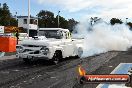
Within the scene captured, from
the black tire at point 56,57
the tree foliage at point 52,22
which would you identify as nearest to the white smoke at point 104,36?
the black tire at point 56,57

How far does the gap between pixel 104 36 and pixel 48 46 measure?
46.3ft

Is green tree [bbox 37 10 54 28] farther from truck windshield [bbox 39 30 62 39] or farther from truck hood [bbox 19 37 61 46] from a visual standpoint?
truck hood [bbox 19 37 61 46]

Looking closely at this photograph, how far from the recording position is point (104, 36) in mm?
29578

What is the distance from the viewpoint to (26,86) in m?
10.4

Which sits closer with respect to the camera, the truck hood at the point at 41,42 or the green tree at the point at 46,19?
the truck hood at the point at 41,42

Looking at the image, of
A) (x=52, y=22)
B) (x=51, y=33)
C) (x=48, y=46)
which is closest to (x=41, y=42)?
(x=48, y=46)

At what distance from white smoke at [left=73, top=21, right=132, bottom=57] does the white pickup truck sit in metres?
7.36

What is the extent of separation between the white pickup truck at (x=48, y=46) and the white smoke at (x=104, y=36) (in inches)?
290

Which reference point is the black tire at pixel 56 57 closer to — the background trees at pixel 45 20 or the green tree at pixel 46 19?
the background trees at pixel 45 20

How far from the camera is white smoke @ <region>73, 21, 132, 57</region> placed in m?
27.5

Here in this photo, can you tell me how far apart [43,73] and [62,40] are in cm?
447

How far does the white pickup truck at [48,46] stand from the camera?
636 inches

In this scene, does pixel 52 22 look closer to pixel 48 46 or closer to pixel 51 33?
pixel 51 33

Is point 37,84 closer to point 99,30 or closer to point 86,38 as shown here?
point 86,38
